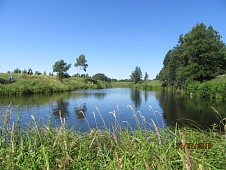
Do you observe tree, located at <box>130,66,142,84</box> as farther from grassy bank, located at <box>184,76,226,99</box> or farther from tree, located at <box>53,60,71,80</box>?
grassy bank, located at <box>184,76,226,99</box>

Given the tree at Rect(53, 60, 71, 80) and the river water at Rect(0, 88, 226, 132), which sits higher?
the tree at Rect(53, 60, 71, 80)

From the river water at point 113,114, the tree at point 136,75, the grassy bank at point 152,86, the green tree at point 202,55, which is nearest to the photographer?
the river water at point 113,114

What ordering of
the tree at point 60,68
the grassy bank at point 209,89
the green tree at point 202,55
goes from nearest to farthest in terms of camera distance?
1. the grassy bank at point 209,89
2. the green tree at point 202,55
3. the tree at point 60,68

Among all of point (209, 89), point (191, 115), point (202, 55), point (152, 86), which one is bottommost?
point (191, 115)

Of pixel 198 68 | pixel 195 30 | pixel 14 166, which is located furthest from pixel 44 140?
pixel 195 30

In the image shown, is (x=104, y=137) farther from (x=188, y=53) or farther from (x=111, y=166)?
(x=188, y=53)

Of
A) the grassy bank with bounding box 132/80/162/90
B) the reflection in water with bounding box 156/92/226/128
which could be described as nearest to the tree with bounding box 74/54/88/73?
the grassy bank with bounding box 132/80/162/90

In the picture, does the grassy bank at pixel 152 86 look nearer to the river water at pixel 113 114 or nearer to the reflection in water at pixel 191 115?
the river water at pixel 113 114

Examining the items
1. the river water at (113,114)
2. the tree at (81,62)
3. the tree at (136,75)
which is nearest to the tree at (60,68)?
the tree at (81,62)

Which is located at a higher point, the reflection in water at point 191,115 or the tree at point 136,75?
the tree at point 136,75

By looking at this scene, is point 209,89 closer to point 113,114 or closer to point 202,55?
Answer: point 202,55

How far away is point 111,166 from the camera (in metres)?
3.88

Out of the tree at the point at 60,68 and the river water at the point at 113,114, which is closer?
the river water at the point at 113,114

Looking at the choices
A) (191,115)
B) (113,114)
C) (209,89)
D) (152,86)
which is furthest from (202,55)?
(113,114)
